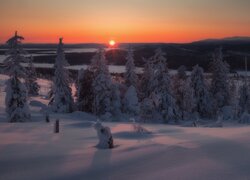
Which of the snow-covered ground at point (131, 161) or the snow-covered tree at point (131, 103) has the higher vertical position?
the snow-covered ground at point (131, 161)

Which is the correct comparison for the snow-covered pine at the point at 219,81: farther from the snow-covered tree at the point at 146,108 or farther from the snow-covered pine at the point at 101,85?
the snow-covered pine at the point at 101,85

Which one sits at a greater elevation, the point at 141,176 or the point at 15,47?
the point at 15,47

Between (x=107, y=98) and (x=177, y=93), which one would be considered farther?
(x=177, y=93)

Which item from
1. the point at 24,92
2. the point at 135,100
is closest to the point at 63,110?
the point at 135,100

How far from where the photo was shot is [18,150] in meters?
9.50

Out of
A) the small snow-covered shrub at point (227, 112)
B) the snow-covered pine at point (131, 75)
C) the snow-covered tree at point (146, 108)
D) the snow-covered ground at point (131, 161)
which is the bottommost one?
the small snow-covered shrub at point (227, 112)

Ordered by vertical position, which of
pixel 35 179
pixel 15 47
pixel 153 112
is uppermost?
pixel 15 47

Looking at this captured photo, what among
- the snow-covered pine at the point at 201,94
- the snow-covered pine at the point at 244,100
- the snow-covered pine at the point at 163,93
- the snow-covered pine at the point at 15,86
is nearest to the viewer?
the snow-covered pine at the point at 15,86

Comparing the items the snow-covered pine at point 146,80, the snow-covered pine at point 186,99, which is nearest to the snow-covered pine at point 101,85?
the snow-covered pine at point 146,80

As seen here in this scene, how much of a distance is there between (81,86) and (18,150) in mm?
41146

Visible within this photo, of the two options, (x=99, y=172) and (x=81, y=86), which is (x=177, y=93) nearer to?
(x=81, y=86)

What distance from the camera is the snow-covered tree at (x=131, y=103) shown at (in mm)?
49406

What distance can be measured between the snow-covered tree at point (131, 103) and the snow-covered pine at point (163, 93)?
433cm

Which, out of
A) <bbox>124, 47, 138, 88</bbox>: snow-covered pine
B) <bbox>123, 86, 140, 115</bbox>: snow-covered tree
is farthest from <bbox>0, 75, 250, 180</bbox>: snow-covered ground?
<bbox>124, 47, 138, 88</bbox>: snow-covered pine
